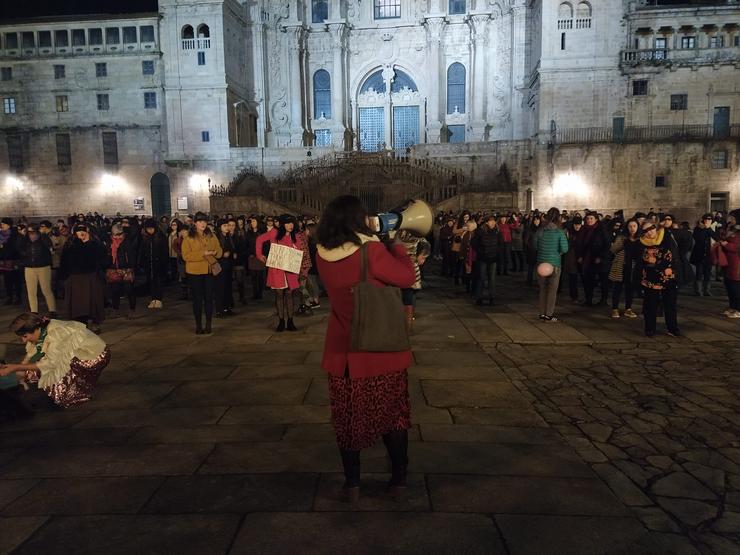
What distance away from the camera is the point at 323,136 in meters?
41.8

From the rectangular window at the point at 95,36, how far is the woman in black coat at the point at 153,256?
31.8 m

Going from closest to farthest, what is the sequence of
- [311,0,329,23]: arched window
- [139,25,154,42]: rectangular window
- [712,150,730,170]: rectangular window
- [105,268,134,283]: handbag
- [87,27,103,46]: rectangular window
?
[105,268,134,283]: handbag < [712,150,730,170]: rectangular window < [139,25,154,42]: rectangular window < [87,27,103,46]: rectangular window < [311,0,329,23]: arched window

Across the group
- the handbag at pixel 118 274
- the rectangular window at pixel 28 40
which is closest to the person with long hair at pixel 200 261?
the handbag at pixel 118 274

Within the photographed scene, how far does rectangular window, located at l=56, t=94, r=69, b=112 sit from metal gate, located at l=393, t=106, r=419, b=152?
2338 centimetres

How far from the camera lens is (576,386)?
612 centimetres

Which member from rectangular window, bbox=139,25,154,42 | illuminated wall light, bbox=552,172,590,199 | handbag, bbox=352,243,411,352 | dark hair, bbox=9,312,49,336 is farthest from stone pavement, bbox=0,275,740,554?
rectangular window, bbox=139,25,154,42

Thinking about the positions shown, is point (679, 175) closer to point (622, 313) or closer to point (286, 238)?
point (622, 313)

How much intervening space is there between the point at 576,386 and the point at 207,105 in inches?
1363

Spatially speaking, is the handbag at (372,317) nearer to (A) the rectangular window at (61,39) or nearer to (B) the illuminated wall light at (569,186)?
(B) the illuminated wall light at (569,186)

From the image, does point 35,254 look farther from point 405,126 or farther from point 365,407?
point 405,126

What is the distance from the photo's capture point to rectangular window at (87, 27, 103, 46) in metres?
37.4

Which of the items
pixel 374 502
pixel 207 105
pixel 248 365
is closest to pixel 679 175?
pixel 207 105

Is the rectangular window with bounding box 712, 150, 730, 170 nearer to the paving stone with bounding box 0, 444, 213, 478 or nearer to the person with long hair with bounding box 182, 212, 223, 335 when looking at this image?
the person with long hair with bounding box 182, 212, 223, 335

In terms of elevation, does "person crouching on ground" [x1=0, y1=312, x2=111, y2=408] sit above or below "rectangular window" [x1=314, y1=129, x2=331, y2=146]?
below
